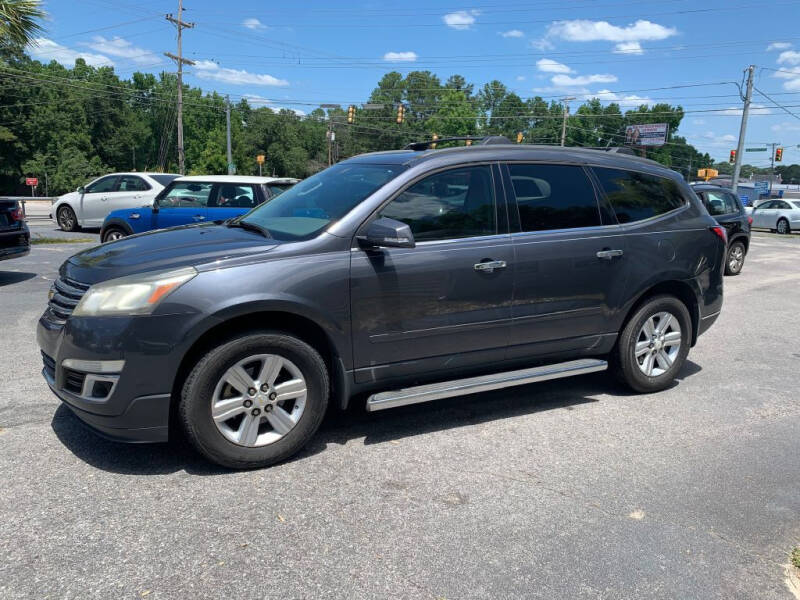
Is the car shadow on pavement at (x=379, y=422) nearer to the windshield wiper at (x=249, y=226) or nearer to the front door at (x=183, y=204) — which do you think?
the windshield wiper at (x=249, y=226)

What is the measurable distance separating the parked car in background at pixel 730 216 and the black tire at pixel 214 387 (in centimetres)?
1031

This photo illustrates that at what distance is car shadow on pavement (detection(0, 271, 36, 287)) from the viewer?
9.23 m

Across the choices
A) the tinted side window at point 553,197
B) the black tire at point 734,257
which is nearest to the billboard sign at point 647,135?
the black tire at point 734,257

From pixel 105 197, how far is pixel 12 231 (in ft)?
25.8

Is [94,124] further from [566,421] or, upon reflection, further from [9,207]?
[566,421]

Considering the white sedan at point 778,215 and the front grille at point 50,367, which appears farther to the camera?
the white sedan at point 778,215

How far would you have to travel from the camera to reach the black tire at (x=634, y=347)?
477 centimetres

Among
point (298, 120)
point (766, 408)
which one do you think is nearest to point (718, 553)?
point (766, 408)

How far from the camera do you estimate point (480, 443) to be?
3.95 metres

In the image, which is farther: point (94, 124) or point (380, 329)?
point (94, 124)

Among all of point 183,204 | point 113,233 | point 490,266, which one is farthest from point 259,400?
point 113,233

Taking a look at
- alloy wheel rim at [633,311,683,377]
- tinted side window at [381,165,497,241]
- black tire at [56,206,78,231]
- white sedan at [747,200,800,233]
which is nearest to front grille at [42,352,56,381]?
tinted side window at [381,165,497,241]

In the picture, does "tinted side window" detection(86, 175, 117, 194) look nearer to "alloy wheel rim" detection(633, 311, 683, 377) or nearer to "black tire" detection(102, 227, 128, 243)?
"black tire" detection(102, 227, 128, 243)

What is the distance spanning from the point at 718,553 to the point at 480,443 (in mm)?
1482
